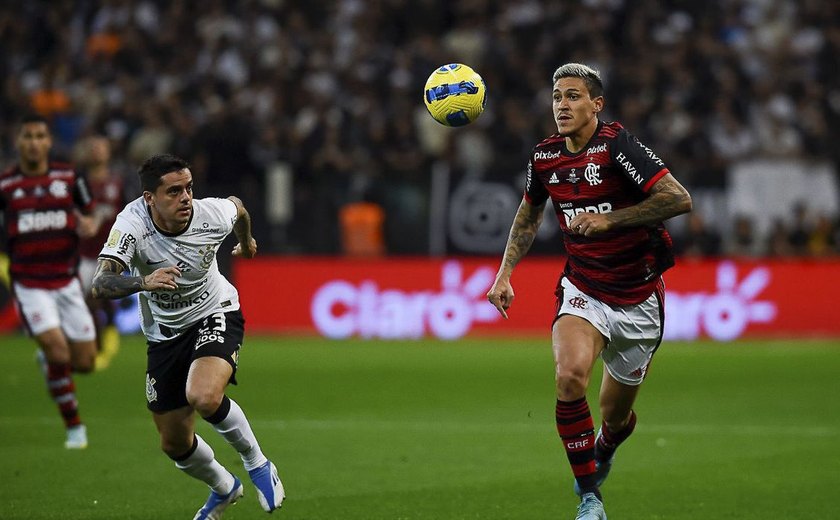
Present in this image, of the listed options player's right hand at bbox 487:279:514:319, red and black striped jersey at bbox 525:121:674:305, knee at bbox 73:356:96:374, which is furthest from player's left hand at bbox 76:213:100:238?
red and black striped jersey at bbox 525:121:674:305

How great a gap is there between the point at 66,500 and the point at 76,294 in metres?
3.45

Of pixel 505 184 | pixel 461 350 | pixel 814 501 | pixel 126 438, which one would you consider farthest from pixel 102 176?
pixel 814 501

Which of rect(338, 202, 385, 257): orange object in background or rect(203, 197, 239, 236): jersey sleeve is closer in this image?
rect(203, 197, 239, 236): jersey sleeve

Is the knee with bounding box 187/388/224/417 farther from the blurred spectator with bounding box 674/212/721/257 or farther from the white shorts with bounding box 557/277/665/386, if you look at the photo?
the blurred spectator with bounding box 674/212/721/257

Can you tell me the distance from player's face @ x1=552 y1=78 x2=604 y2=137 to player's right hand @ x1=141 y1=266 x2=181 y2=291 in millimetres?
2366

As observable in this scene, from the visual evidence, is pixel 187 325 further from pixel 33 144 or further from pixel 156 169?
pixel 33 144

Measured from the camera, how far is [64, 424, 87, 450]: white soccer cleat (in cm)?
1086

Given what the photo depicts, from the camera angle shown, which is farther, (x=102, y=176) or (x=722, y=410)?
(x=102, y=176)

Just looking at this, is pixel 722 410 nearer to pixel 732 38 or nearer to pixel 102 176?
pixel 102 176

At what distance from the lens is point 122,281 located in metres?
7.18

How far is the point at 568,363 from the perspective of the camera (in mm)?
7398

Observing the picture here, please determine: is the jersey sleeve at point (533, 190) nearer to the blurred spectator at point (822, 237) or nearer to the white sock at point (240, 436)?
the white sock at point (240, 436)

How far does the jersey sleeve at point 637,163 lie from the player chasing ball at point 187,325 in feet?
7.67

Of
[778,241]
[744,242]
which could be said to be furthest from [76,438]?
[778,241]
